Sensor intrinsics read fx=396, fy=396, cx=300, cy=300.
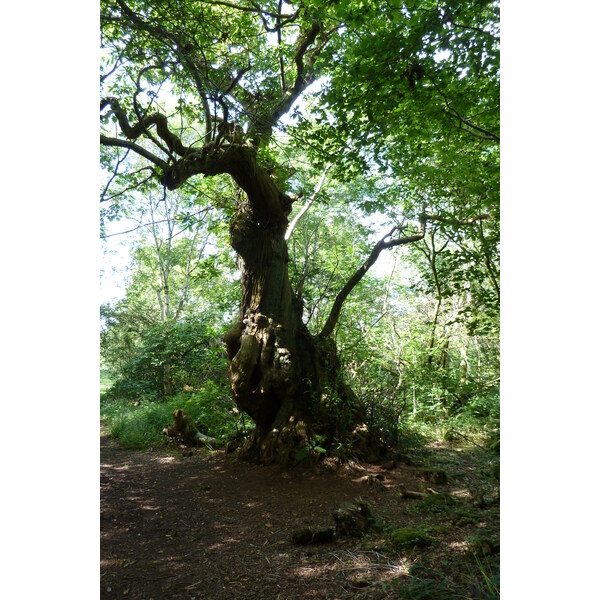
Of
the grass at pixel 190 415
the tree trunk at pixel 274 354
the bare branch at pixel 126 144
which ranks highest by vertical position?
the bare branch at pixel 126 144

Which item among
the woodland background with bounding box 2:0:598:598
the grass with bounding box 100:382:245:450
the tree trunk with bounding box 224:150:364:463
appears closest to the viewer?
the woodland background with bounding box 2:0:598:598

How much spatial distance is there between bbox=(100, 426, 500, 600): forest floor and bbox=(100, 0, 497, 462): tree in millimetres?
530

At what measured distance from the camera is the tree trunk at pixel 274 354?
351cm

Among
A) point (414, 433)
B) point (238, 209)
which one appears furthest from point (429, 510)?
point (238, 209)


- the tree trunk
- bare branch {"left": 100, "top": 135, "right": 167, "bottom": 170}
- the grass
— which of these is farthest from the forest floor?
bare branch {"left": 100, "top": 135, "right": 167, "bottom": 170}

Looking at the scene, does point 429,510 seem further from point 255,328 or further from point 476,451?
point 255,328

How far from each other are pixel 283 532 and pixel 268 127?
10.4 feet

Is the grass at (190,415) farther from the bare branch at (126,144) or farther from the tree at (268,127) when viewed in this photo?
the bare branch at (126,144)

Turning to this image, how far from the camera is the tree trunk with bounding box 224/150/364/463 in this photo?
3510mm

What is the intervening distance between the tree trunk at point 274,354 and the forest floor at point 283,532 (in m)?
0.34

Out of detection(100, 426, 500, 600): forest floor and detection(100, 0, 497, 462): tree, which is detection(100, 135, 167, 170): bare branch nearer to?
detection(100, 0, 497, 462): tree
